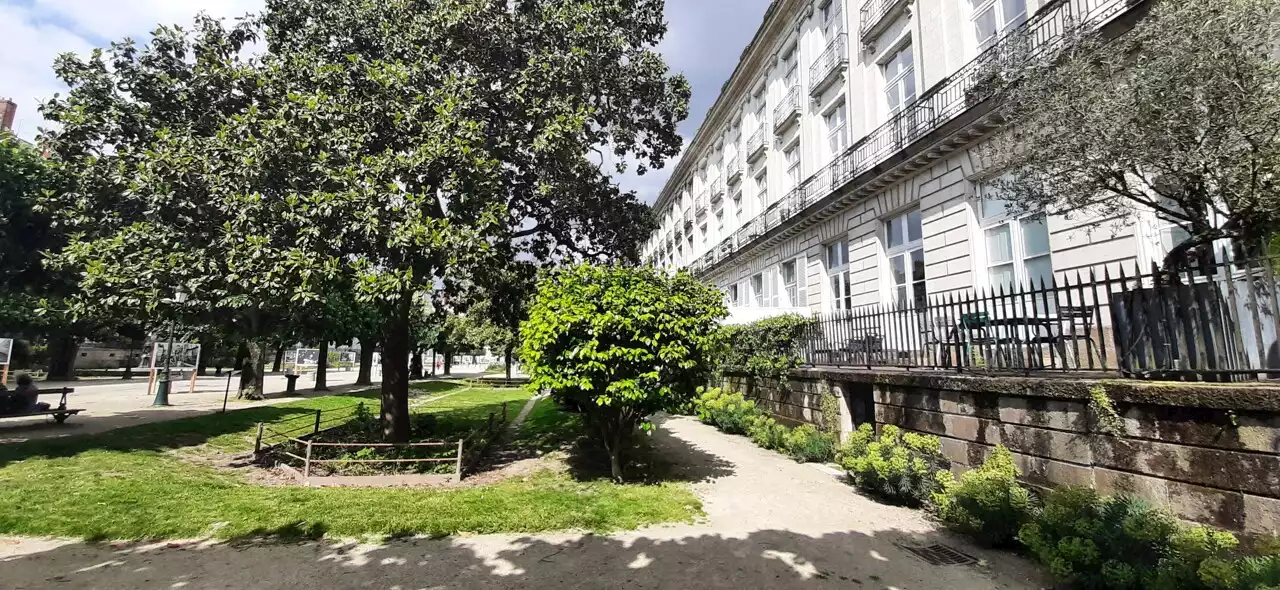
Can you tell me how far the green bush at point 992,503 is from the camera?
5332mm

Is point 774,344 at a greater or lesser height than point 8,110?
lesser

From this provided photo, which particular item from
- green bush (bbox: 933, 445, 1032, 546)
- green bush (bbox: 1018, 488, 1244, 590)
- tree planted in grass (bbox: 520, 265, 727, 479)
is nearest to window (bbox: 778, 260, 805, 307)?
tree planted in grass (bbox: 520, 265, 727, 479)

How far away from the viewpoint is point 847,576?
189 inches

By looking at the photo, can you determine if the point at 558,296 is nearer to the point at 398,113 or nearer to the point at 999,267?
the point at 398,113

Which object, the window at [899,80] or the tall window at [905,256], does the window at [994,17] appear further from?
the tall window at [905,256]

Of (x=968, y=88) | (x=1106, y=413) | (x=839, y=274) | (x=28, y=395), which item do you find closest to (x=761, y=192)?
(x=839, y=274)

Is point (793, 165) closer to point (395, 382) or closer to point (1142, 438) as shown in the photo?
point (395, 382)

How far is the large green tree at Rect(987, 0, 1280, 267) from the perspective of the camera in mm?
4523

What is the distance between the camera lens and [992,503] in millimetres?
5352

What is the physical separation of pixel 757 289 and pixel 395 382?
15.4m

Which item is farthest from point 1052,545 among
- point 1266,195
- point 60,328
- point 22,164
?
point 60,328

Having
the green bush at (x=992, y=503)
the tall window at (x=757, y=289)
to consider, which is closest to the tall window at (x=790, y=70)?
the tall window at (x=757, y=289)

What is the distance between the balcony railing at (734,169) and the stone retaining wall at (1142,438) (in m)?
19.3

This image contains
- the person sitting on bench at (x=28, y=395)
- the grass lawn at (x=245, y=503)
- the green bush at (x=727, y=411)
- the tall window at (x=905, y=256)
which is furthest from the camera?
the tall window at (x=905, y=256)
